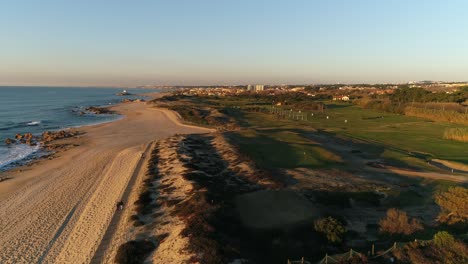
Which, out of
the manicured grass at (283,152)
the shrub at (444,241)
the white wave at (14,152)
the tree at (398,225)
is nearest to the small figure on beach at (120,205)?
the manicured grass at (283,152)

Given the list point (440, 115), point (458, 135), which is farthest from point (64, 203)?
point (440, 115)

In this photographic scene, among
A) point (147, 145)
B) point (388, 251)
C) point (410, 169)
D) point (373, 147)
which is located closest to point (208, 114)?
point (147, 145)

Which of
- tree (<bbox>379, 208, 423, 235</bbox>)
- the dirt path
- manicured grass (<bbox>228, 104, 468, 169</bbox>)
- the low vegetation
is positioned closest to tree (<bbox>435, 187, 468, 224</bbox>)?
tree (<bbox>379, 208, 423, 235</bbox>)

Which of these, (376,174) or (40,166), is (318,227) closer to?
(376,174)

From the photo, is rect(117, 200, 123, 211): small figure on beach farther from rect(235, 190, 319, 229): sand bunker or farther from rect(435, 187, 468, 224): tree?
rect(435, 187, 468, 224): tree

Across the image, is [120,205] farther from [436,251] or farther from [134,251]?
[436,251]

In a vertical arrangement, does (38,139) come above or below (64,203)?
below
